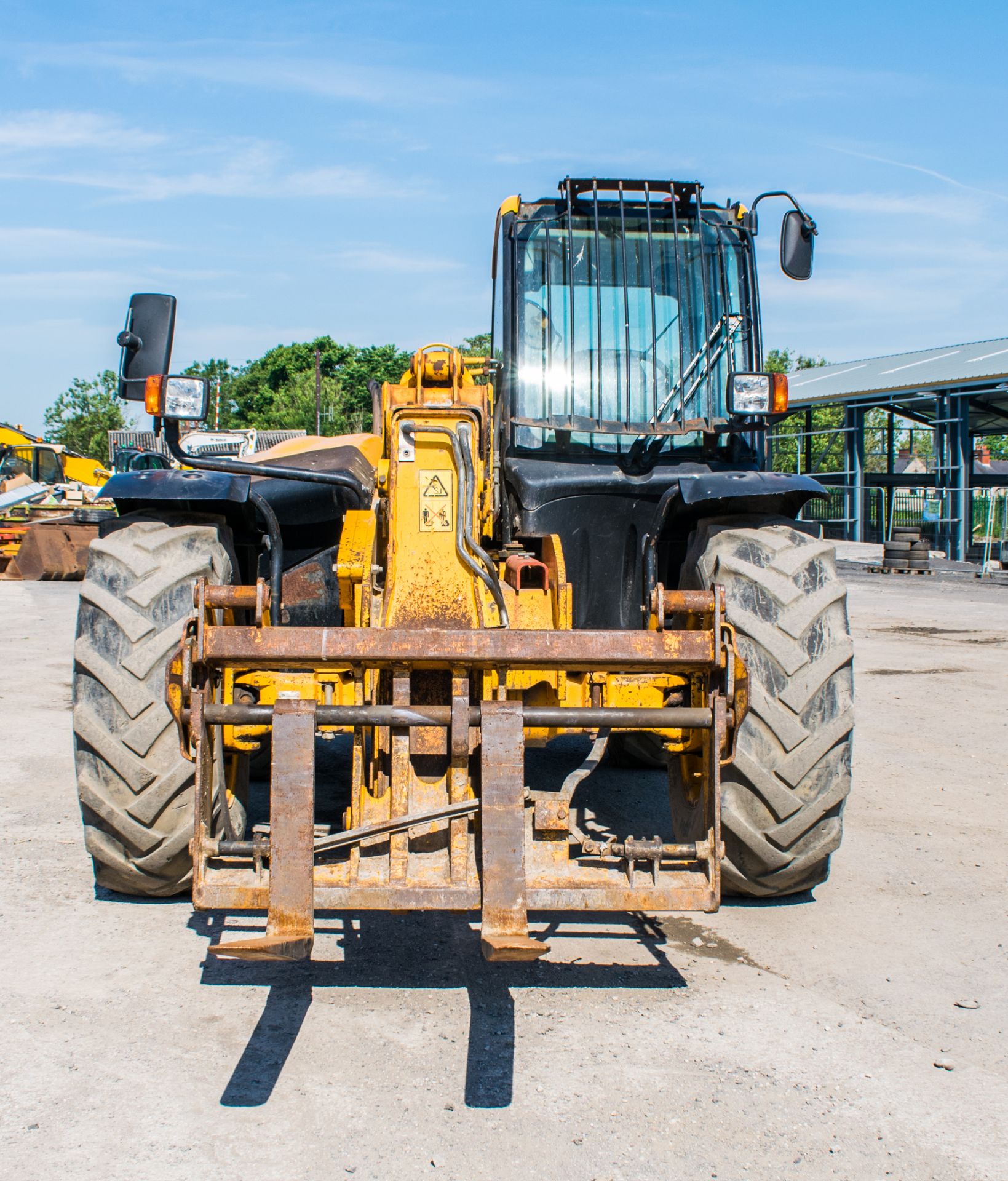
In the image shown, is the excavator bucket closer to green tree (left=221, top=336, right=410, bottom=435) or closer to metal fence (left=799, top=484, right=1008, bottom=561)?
metal fence (left=799, top=484, right=1008, bottom=561)

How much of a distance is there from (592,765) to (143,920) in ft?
5.90

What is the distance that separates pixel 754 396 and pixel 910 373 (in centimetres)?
2980

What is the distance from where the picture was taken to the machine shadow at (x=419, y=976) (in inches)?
129

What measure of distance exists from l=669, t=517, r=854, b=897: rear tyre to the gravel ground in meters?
0.34

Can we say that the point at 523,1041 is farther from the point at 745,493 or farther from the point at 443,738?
the point at 745,493

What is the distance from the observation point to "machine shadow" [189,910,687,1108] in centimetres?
329

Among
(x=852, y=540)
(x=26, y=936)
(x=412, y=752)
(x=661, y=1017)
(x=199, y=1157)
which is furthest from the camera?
(x=852, y=540)

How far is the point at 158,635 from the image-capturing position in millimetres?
4258

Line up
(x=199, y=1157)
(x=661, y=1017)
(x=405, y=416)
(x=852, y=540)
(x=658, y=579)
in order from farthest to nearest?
(x=852, y=540), (x=658, y=579), (x=405, y=416), (x=661, y=1017), (x=199, y=1157)

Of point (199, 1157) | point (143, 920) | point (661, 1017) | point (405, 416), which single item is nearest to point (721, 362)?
point (405, 416)

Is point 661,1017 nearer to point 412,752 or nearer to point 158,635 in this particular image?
point 412,752

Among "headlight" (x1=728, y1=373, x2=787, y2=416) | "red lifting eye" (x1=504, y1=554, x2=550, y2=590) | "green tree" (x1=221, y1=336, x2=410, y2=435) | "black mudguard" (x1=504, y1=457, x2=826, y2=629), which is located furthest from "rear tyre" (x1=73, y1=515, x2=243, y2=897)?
"green tree" (x1=221, y1=336, x2=410, y2=435)

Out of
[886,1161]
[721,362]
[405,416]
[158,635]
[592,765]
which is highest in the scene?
[721,362]

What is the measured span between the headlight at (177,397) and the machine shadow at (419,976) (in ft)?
6.28
